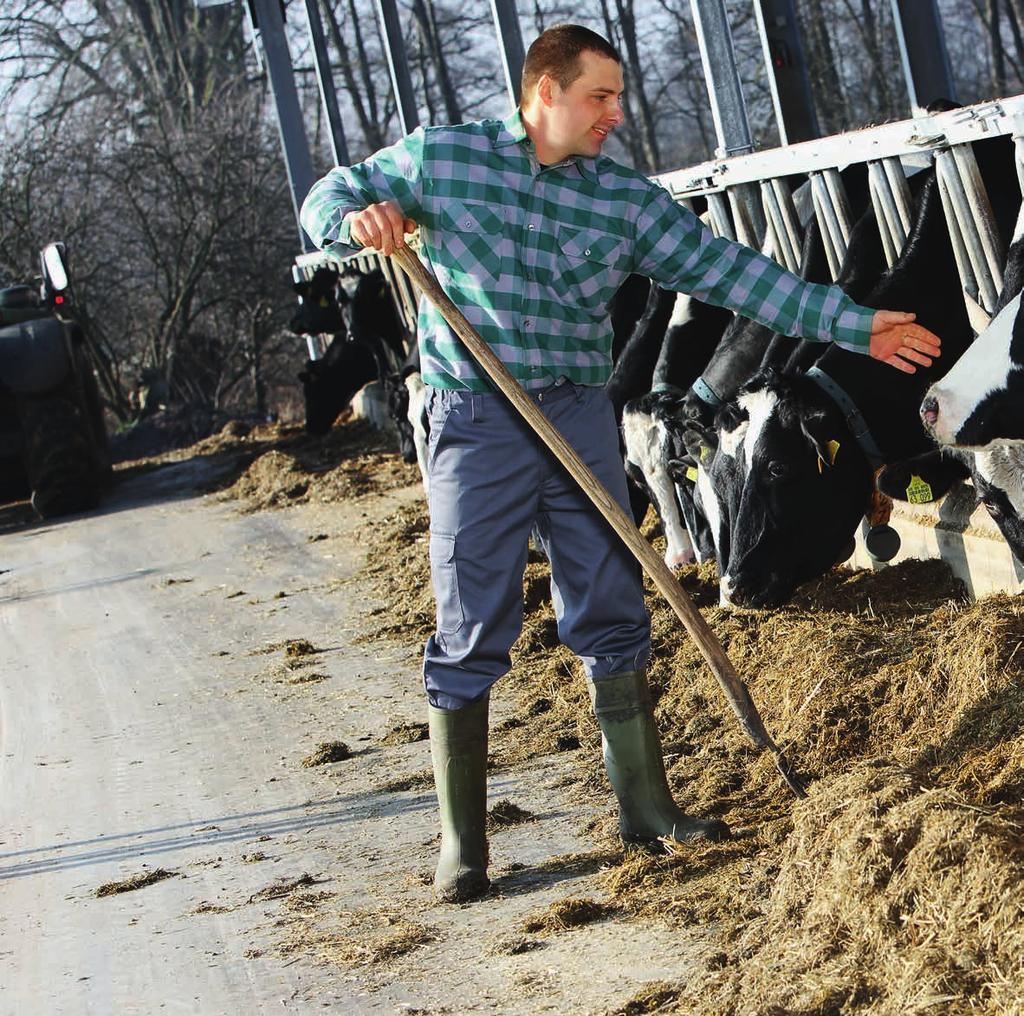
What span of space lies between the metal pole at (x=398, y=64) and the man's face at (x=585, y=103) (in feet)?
40.5

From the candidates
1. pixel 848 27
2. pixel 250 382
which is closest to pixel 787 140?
pixel 250 382

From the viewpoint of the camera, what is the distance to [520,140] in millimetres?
4082

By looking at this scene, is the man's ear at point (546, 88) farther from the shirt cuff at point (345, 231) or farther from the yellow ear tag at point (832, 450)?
the yellow ear tag at point (832, 450)

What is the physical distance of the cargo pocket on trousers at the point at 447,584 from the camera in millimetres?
4098

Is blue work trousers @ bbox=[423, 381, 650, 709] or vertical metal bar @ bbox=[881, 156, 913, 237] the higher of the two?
vertical metal bar @ bbox=[881, 156, 913, 237]

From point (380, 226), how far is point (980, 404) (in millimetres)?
1853

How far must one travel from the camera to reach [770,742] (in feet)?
13.7

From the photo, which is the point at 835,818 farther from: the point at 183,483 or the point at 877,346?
the point at 183,483

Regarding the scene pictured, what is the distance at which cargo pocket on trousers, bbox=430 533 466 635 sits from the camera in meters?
4.10

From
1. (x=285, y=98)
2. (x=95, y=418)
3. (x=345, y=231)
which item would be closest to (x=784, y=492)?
(x=345, y=231)

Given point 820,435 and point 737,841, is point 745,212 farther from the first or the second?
point 737,841

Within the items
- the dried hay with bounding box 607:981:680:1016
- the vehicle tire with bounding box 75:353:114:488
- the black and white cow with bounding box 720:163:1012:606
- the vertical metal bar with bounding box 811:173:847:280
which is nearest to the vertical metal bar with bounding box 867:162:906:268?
the vertical metal bar with bounding box 811:173:847:280

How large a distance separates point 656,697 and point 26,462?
897 cm

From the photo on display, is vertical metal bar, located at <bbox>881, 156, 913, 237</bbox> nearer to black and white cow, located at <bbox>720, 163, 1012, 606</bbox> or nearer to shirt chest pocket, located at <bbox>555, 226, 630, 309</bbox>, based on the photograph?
black and white cow, located at <bbox>720, 163, 1012, 606</bbox>
